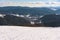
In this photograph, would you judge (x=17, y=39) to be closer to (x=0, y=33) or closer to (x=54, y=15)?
(x=0, y=33)

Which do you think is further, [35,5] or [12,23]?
[35,5]

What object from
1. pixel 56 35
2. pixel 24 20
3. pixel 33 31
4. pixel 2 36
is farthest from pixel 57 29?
pixel 2 36

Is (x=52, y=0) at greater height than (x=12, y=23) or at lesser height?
greater

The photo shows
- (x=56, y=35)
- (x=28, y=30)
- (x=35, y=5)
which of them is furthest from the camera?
(x=35, y=5)

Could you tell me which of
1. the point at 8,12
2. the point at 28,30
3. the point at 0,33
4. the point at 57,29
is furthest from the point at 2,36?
the point at 57,29

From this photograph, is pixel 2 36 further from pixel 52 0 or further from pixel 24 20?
pixel 52 0

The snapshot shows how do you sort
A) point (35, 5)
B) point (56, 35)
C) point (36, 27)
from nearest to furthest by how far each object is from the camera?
point (56, 35) < point (36, 27) < point (35, 5)
